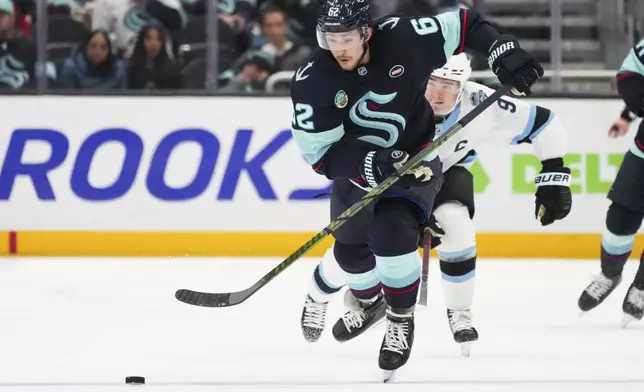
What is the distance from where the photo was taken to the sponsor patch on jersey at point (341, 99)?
11.5ft

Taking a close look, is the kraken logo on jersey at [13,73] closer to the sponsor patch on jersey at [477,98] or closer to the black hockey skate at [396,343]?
the sponsor patch on jersey at [477,98]

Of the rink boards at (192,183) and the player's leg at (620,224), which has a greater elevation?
the player's leg at (620,224)

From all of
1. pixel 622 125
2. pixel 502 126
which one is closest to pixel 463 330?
pixel 502 126

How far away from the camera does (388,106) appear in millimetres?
3543

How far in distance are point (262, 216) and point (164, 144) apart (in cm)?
66

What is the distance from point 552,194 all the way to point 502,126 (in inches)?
13.3

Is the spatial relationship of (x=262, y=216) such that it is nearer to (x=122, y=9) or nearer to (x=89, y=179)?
(x=89, y=179)

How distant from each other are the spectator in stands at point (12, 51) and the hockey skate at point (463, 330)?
357 centimetres

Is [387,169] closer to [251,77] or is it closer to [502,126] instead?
[502,126]

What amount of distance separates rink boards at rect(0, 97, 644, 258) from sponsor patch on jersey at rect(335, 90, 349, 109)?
3145mm

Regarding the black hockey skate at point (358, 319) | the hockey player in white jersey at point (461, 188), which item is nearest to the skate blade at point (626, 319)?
the hockey player in white jersey at point (461, 188)

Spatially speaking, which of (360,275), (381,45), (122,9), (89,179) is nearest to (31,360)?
(360,275)

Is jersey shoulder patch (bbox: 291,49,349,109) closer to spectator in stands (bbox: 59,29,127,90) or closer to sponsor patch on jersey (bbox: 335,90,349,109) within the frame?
sponsor patch on jersey (bbox: 335,90,349,109)

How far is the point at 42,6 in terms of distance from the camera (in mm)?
6848
